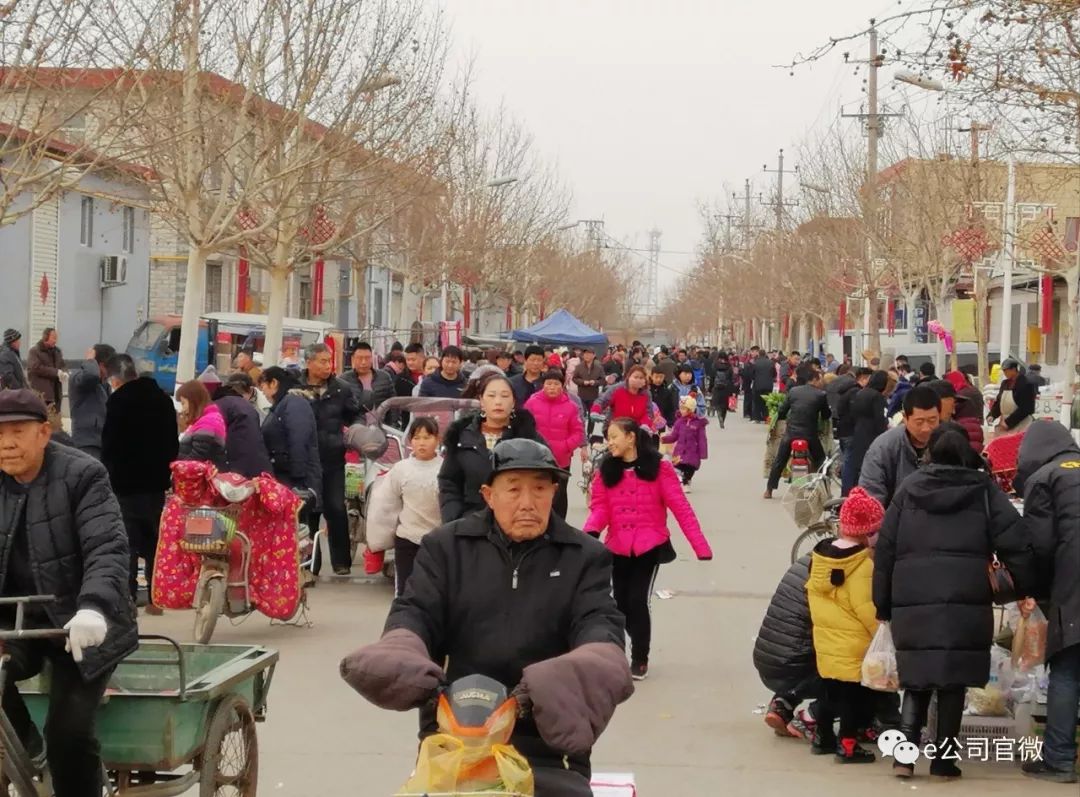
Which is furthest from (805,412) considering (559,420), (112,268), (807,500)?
(112,268)

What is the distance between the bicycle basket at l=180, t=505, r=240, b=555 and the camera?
1020 centimetres

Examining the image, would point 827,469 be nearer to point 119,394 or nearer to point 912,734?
point 119,394

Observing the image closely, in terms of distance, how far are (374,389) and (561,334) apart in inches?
1056

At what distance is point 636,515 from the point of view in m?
9.68

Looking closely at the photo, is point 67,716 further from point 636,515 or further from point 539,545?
point 636,515

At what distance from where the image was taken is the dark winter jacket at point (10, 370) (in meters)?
18.5

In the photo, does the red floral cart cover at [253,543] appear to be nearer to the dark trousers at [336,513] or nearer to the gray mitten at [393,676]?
the dark trousers at [336,513]

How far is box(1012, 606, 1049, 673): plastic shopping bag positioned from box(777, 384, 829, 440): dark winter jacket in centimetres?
1249

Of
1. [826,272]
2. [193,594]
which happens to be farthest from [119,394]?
[826,272]

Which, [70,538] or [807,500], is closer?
[70,538]

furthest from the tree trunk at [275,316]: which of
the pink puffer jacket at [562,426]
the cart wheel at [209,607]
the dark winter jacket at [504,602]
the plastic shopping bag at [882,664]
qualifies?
the dark winter jacket at [504,602]

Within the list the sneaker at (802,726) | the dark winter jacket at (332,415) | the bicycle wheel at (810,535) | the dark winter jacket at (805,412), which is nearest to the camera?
the sneaker at (802,726)

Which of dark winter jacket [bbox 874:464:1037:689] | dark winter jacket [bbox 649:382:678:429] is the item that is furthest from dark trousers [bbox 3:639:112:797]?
dark winter jacket [bbox 649:382:678:429]

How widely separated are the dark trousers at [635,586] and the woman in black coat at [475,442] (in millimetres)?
905
